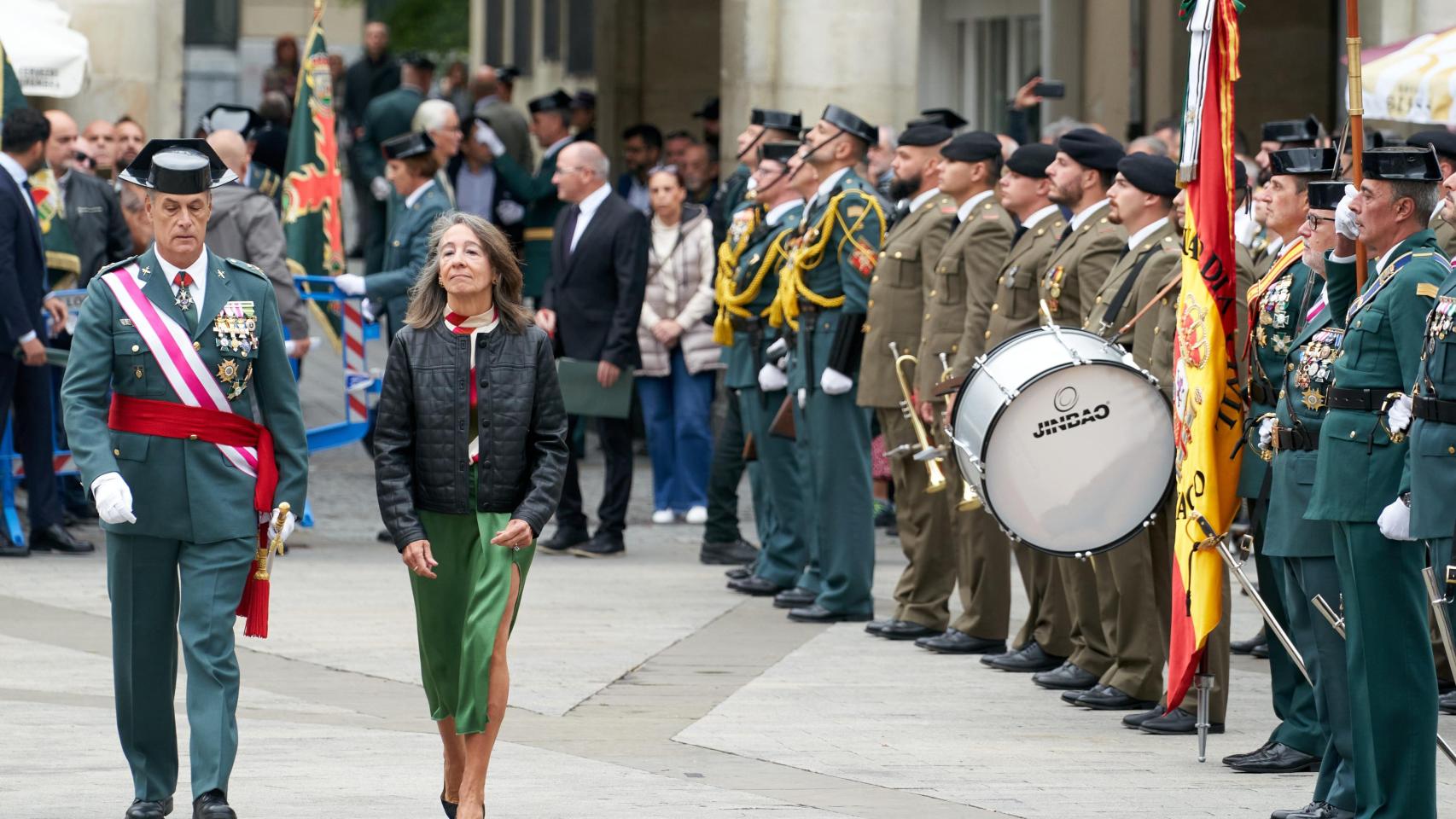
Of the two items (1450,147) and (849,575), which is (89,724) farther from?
(1450,147)

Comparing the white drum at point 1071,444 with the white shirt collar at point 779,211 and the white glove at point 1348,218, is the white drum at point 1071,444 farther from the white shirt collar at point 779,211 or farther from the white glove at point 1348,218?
the white shirt collar at point 779,211

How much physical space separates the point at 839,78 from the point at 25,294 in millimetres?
5721

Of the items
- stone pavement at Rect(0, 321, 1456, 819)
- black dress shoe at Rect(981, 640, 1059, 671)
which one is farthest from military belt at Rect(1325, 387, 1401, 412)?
black dress shoe at Rect(981, 640, 1059, 671)

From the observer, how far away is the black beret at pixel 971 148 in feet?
34.3

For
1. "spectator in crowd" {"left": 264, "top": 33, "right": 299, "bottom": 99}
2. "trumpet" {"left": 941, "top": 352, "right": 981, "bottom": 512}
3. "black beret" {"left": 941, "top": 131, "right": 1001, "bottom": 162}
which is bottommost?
"trumpet" {"left": 941, "top": 352, "right": 981, "bottom": 512}

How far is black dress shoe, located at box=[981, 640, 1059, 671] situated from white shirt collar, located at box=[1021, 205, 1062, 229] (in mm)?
1680

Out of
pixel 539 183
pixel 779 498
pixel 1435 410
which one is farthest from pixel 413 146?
pixel 1435 410

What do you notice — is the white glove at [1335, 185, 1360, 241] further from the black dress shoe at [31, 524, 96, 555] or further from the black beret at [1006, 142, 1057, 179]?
the black dress shoe at [31, 524, 96, 555]

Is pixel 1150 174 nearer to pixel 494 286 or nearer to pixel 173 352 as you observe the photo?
pixel 494 286

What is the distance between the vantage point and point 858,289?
36.2 ft

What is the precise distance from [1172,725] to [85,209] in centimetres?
707

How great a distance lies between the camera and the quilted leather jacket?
6988 mm

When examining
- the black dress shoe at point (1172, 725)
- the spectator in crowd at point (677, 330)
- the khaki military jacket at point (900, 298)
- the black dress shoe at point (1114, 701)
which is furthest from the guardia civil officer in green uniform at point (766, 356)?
the black dress shoe at point (1172, 725)

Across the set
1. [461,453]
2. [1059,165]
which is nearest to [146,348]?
[461,453]
